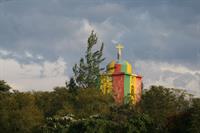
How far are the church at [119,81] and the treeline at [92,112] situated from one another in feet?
10.2

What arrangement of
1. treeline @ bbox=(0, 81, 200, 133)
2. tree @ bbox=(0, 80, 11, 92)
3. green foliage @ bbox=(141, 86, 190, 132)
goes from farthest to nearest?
tree @ bbox=(0, 80, 11, 92) < green foliage @ bbox=(141, 86, 190, 132) < treeline @ bbox=(0, 81, 200, 133)

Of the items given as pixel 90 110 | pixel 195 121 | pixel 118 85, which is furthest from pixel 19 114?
pixel 195 121

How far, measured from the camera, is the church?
5325cm

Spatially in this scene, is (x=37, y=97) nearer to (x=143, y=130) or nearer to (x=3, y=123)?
(x=3, y=123)

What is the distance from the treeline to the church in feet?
10.2

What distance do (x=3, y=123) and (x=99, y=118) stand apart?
8.72 metres

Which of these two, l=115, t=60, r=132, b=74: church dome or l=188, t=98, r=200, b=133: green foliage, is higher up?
l=115, t=60, r=132, b=74: church dome

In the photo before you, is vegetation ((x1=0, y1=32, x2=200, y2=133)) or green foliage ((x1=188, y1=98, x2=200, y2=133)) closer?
green foliage ((x1=188, y1=98, x2=200, y2=133))

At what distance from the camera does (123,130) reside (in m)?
38.8

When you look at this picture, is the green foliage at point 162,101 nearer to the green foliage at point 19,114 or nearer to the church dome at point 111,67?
the church dome at point 111,67

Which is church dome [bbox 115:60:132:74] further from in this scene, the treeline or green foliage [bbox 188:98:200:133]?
green foliage [bbox 188:98:200:133]

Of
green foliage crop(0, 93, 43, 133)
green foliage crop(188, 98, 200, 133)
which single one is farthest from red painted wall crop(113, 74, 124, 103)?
green foliage crop(188, 98, 200, 133)

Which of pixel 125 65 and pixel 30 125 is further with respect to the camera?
pixel 125 65

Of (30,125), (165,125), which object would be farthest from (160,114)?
(30,125)
